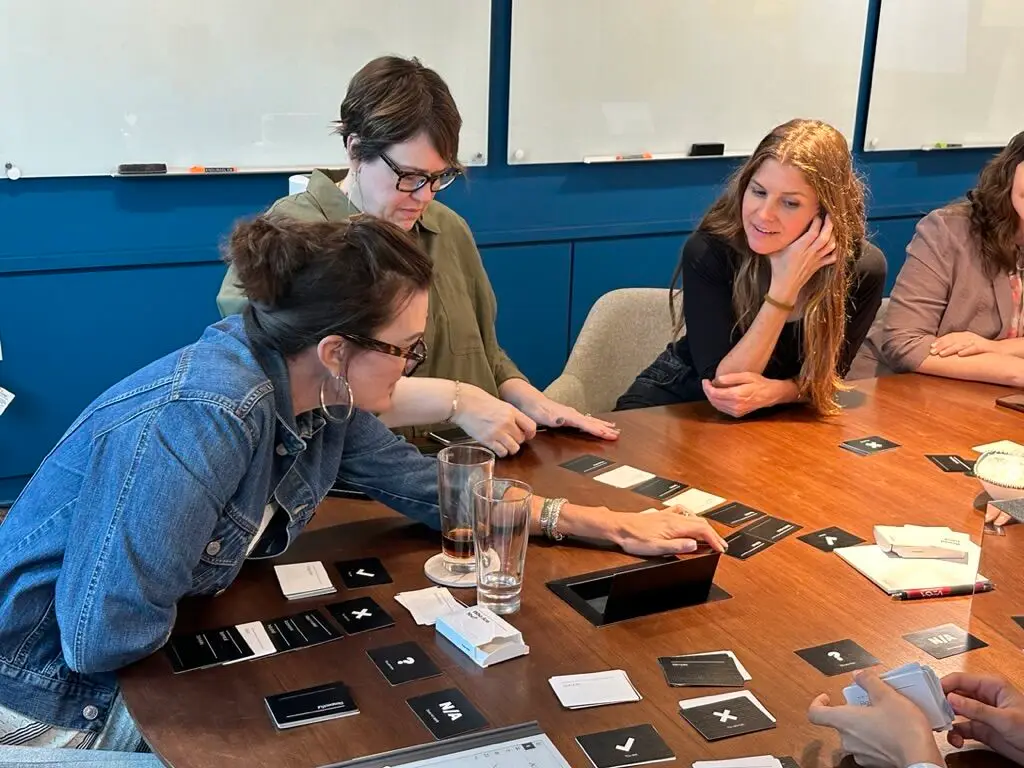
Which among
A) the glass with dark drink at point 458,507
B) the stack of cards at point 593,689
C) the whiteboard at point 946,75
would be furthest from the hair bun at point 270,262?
the whiteboard at point 946,75

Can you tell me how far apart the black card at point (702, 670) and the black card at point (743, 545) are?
0.30 meters

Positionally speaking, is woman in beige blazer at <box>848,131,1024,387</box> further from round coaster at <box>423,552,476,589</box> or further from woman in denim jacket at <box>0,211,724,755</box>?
round coaster at <box>423,552,476,589</box>

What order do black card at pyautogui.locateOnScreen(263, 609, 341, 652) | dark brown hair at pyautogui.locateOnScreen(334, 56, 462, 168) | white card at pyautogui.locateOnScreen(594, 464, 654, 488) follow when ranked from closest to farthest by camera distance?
1. black card at pyautogui.locateOnScreen(263, 609, 341, 652)
2. white card at pyautogui.locateOnScreen(594, 464, 654, 488)
3. dark brown hair at pyautogui.locateOnScreen(334, 56, 462, 168)

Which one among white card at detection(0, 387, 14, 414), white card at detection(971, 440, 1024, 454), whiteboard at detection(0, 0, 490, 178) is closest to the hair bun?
white card at detection(971, 440, 1024, 454)

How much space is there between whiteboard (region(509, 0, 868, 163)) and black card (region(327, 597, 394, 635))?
2.78 meters

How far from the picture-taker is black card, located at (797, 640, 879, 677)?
1341mm

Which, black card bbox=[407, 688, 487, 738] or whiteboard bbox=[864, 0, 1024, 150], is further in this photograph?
whiteboard bbox=[864, 0, 1024, 150]

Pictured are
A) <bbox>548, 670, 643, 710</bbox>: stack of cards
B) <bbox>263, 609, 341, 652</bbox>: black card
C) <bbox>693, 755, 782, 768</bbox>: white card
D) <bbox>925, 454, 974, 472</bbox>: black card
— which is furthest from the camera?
<bbox>925, 454, 974, 472</bbox>: black card

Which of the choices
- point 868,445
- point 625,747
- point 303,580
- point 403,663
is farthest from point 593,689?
point 868,445

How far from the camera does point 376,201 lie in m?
2.21

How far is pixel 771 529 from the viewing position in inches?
68.0

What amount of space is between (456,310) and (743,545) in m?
0.98

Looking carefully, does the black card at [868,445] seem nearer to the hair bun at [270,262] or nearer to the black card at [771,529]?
the black card at [771,529]

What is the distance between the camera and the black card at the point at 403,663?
4.26ft
